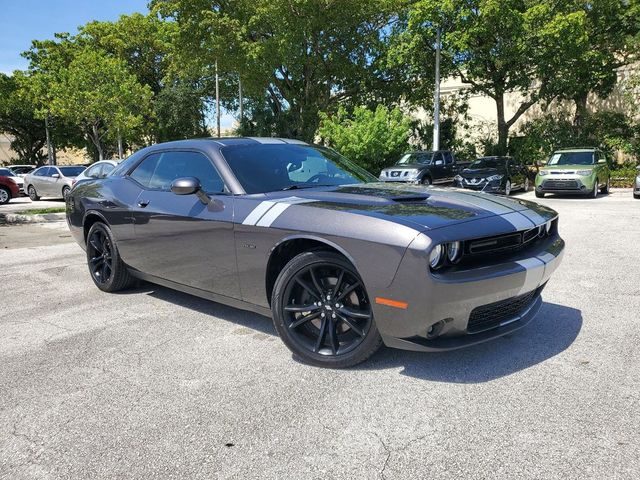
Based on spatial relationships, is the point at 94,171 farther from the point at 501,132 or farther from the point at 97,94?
the point at 501,132

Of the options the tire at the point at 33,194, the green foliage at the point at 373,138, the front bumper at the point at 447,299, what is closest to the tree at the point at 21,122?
the tire at the point at 33,194

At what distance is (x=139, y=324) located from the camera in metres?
4.18

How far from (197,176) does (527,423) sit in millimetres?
2896

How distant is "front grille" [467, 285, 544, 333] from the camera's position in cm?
297

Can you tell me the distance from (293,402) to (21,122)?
48.2 metres

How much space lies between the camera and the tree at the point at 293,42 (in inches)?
903

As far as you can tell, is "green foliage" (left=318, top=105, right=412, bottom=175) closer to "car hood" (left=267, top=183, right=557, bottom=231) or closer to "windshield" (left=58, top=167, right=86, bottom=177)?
"windshield" (left=58, top=167, right=86, bottom=177)

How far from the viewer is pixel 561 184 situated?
16047 mm

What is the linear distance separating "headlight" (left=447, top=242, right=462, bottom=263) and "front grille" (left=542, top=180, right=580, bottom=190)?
14.9 m

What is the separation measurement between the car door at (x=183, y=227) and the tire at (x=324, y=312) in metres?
0.52

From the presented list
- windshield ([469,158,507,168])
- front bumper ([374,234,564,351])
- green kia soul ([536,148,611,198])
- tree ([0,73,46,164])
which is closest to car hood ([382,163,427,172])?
windshield ([469,158,507,168])

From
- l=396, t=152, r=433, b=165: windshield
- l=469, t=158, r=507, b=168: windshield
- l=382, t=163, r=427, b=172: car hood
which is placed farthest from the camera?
l=396, t=152, r=433, b=165: windshield

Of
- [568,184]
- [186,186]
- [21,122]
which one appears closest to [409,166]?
[568,184]

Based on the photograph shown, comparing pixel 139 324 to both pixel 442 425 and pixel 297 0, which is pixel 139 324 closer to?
pixel 442 425
